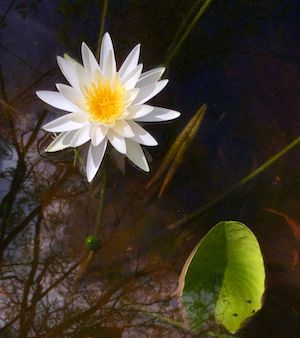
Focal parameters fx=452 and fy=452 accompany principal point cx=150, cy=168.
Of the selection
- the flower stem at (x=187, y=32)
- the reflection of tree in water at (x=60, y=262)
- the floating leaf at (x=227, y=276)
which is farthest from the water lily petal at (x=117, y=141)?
the flower stem at (x=187, y=32)

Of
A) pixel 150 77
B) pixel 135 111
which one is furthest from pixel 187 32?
pixel 135 111

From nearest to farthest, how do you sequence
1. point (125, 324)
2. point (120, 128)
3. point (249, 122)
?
point (120, 128), point (125, 324), point (249, 122)

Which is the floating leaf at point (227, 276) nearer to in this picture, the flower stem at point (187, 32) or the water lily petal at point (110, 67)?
the water lily petal at point (110, 67)

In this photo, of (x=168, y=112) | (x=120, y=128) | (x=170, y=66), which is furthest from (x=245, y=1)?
(x=120, y=128)

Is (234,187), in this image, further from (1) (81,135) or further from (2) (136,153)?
(1) (81,135)

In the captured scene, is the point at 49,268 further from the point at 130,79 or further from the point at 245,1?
the point at 245,1

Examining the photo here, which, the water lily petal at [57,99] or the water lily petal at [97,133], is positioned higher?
the water lily petal at [57,99]

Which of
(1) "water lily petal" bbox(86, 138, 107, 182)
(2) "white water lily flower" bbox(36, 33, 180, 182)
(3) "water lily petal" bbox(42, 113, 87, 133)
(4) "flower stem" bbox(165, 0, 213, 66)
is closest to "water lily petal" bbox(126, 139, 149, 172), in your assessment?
(2) "white water lily flower" bbox(36, 33, 180, 182)
